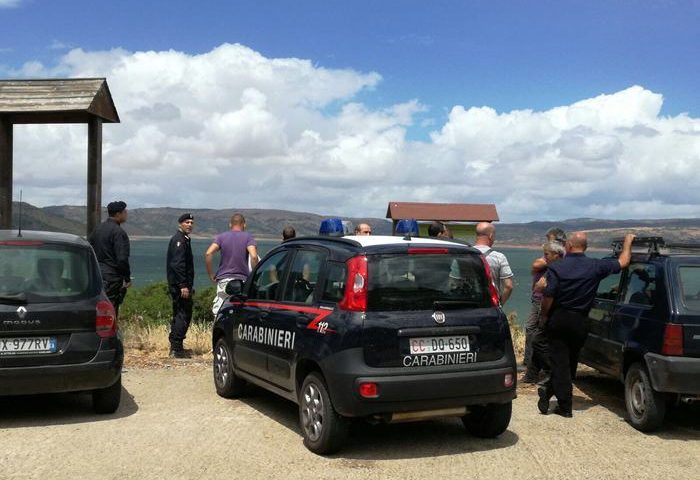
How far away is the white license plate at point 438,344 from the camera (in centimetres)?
596

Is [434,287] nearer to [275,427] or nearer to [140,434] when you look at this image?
[275,427]

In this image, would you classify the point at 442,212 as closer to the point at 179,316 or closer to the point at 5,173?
the point at 179,316

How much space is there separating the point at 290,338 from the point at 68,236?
8.34 feet

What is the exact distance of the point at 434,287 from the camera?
6.17m

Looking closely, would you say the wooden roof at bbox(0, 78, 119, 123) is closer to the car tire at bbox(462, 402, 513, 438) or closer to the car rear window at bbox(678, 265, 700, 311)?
the car tire at bbox(462, 402, 513, 438)

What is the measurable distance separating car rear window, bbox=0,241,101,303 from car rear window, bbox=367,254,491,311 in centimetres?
279

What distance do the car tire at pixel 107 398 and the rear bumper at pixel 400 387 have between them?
8.10 feet

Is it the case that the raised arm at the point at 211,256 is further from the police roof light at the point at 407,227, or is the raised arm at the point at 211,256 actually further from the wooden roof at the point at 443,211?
the wooden roof at the point at 443,211

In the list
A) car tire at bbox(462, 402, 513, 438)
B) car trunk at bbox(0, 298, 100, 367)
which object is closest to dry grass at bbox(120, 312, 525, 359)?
car trunk at bbox(0, 298, 100, 367)

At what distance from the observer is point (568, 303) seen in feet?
24.6

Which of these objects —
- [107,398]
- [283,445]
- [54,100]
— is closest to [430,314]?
[283,445]

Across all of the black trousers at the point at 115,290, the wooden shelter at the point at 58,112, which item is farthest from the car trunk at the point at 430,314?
the wooden shelter at the point at 58,112

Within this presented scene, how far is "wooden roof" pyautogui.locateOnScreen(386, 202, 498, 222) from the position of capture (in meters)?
13.4

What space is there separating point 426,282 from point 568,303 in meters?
2.02
